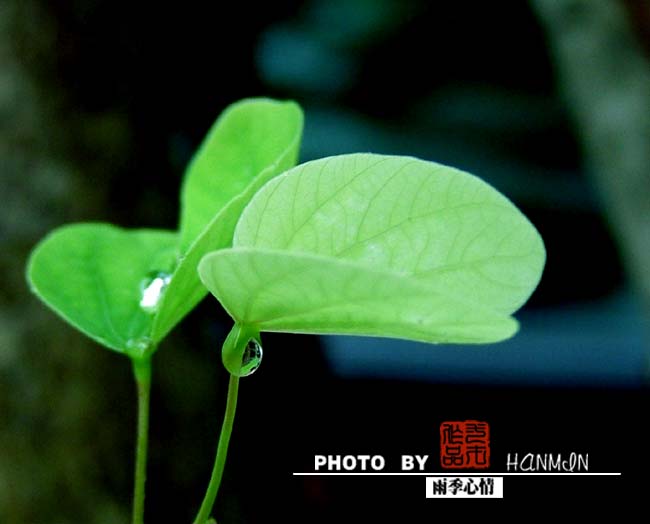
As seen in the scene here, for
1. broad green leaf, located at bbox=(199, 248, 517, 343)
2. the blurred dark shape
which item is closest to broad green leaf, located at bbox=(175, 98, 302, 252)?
broad green leaf, located at bbox=(199, 248, 517, 343)

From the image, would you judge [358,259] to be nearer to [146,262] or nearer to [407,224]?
[407,224]

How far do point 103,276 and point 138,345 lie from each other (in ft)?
0.20

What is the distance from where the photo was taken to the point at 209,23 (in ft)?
4.37

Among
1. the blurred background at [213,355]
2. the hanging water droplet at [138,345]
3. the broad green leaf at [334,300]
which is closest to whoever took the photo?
the broad green leaf at [334,300]

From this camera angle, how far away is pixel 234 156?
354 mm

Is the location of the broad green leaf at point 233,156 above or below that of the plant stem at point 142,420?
above

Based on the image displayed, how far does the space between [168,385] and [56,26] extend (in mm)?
480

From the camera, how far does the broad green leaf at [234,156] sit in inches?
13.4

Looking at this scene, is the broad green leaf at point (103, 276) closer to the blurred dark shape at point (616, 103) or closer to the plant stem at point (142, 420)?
the plant stem at point (142, 420)

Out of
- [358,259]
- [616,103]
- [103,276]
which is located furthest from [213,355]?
[358,259]

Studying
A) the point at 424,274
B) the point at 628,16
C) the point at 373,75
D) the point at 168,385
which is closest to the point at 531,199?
the point at 373,75

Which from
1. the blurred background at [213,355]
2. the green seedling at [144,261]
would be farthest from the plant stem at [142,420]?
the blurred background at [213,355]

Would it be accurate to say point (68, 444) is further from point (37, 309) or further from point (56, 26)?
point (56, 26)

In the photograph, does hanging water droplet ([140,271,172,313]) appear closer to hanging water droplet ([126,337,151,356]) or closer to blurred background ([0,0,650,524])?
hanging water droplet ([126,337,151,356])
